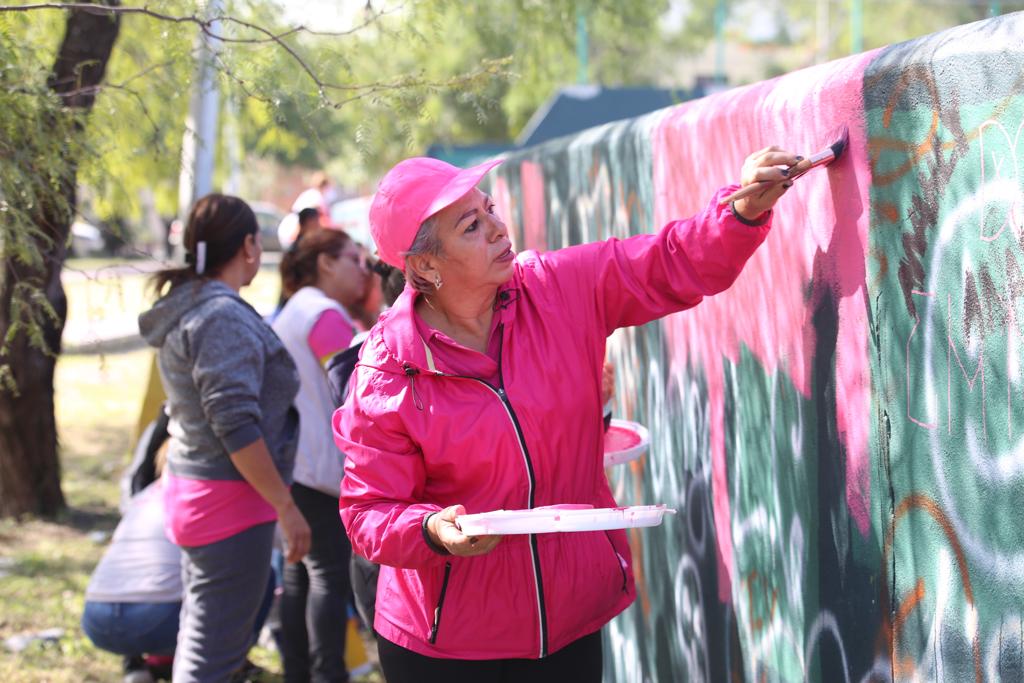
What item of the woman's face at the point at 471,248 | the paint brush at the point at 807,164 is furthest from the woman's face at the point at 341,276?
the paint brush at the point at 807,164

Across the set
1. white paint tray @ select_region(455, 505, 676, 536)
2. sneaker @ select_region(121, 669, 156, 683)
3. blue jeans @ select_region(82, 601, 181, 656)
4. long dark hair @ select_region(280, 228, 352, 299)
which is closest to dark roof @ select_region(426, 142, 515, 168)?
long dark hair @ select_region(280, 228, 352, 299)

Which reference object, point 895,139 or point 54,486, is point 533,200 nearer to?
point 895,139

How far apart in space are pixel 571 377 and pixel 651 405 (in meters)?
1.30

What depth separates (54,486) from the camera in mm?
8273

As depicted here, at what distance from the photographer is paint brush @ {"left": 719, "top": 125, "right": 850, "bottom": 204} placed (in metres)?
2.42

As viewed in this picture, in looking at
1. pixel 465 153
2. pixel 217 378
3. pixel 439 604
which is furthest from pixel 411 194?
pixel 465 153

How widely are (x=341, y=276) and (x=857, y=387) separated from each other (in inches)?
115

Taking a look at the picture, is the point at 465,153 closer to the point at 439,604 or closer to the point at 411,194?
the point at 411,194

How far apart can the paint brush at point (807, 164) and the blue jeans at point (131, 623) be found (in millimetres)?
3349

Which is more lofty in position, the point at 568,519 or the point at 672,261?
the point at 672,261

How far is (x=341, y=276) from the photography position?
503cm

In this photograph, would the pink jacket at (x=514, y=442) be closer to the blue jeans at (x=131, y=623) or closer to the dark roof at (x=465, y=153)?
the blue jeans at (x=131, y=623)

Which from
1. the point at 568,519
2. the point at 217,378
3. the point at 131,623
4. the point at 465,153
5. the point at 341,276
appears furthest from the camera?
the point at 465,153

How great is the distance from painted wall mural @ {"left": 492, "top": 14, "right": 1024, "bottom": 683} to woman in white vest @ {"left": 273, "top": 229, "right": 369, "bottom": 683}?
4.74ft
